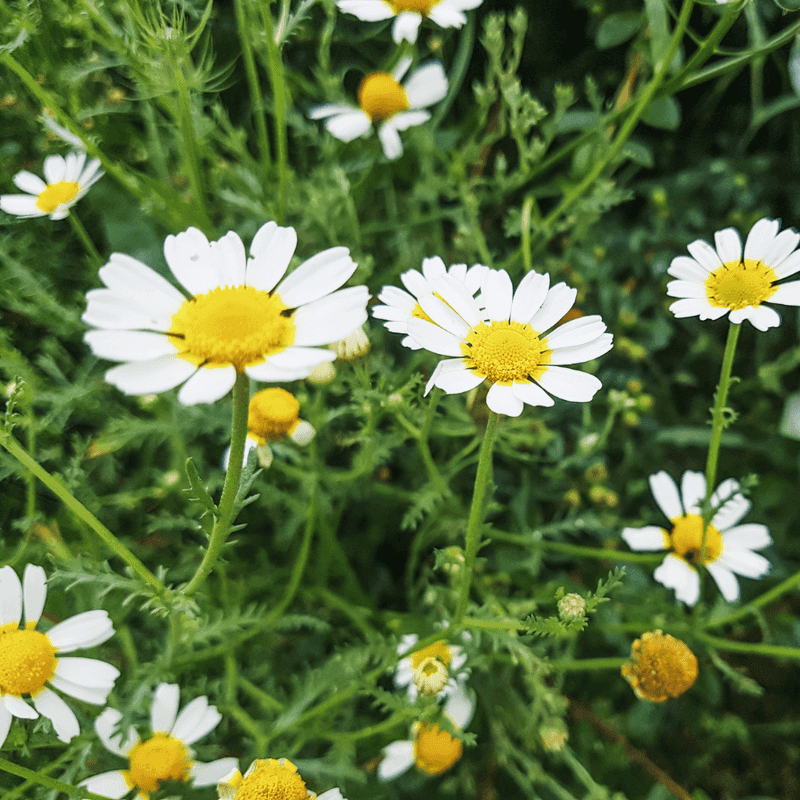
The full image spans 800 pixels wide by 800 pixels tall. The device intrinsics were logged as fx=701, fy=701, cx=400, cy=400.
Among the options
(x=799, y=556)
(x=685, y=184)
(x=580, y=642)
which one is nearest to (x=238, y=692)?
(x=580, y=642)

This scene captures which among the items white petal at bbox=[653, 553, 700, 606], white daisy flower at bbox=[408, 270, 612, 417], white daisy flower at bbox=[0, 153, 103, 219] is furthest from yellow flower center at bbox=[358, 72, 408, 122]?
white petal at bbox=[653, 553, 700, 606]

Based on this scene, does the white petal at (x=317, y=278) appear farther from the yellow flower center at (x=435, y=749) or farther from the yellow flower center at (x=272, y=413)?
the yellow flower center at (x=435, y=749)

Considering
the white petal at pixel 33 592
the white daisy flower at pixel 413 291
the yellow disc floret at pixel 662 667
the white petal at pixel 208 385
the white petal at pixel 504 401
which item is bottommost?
the yellow disc floret at pixel 662 667

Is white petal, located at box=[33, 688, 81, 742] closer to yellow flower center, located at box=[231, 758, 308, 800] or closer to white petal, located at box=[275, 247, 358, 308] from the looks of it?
yellow flower center, located at box=[231, 758, 308, 800]

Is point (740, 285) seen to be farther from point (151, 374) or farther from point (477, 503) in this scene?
point (151, 374)

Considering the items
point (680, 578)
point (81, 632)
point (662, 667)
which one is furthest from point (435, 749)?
point (81, 632)

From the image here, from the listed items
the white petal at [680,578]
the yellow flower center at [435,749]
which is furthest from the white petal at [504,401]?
the yellow flower center at [435,749]

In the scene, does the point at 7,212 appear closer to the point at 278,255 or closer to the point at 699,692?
the point at 278,255
